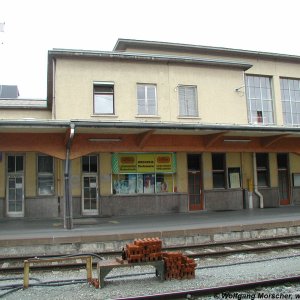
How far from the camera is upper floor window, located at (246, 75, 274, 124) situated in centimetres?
2177

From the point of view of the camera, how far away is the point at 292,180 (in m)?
22.3

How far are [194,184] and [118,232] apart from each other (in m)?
8.10

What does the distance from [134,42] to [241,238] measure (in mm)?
11465

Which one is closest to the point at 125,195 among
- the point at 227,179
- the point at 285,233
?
the point at 227,179

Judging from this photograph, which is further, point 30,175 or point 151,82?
point 151,82

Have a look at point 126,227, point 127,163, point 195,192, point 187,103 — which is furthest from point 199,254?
point 187,103

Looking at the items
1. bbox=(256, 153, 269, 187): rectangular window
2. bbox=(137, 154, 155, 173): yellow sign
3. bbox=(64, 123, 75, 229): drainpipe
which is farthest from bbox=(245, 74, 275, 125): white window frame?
bbox=(64, 123, 75, 229): drainpipe

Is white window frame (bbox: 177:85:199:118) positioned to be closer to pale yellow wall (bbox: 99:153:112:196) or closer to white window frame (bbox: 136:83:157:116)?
white window frame (bbox: 136:83:157:116)

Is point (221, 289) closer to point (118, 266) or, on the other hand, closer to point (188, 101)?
point (118, 266)

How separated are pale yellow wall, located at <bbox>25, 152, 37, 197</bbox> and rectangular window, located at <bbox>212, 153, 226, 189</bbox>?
28.3ft

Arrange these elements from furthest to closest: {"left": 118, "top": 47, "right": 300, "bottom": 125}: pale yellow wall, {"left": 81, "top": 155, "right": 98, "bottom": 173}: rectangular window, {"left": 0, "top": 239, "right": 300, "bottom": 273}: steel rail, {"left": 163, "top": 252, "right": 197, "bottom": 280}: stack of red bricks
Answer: {"left": 118, "top": 47, "right": 300, "bottom": 125}: pale yellow wall < {"left": 81, "top": 155, "right": 98, "bottom": 173}: rectangular window < {"left": 0, "top": 239, "right": 300, "bottom": 273}: steel rail < {"left": 163, "top": 252, "right": 197, "bottom": 280}: stack of red bricks

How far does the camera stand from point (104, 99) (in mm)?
18500

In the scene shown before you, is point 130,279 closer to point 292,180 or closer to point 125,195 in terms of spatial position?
point 125,195

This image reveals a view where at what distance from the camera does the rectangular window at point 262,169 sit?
21531 millimetres
